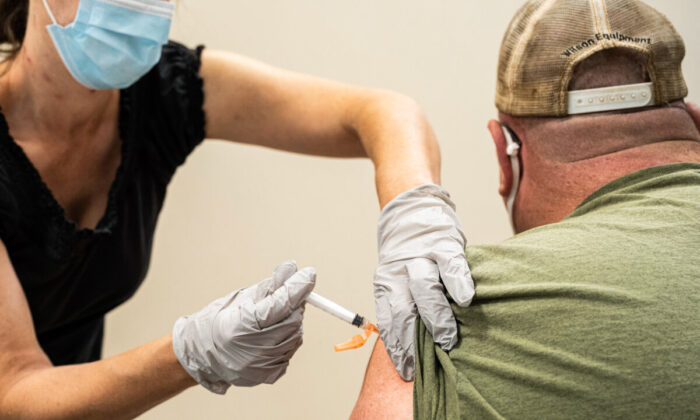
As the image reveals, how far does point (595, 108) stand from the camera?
103cm

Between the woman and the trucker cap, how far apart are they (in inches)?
9.6

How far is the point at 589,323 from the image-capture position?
2.59 feet

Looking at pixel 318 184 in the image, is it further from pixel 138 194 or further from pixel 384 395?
pixel 384 395

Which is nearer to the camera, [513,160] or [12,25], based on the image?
[513,160]

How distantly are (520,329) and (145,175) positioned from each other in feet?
3.19

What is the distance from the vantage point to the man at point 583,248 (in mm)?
762

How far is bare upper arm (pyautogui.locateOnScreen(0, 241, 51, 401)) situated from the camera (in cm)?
111

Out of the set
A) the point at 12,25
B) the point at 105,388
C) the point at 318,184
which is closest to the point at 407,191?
the point at 105,388

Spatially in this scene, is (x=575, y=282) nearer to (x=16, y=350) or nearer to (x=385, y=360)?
(x=385, y=360)

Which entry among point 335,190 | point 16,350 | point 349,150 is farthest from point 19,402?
point 335,190

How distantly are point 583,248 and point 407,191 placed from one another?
0.34 m

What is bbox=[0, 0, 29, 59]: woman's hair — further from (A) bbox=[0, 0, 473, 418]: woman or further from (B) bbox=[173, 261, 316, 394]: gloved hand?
(B) bbox=[173, 261, 316, 394]: gloved hand

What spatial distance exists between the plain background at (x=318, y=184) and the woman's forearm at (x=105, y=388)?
3.47ft

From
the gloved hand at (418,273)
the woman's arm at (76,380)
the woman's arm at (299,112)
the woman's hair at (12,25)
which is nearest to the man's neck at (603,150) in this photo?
the gloved hand at (418,273)
